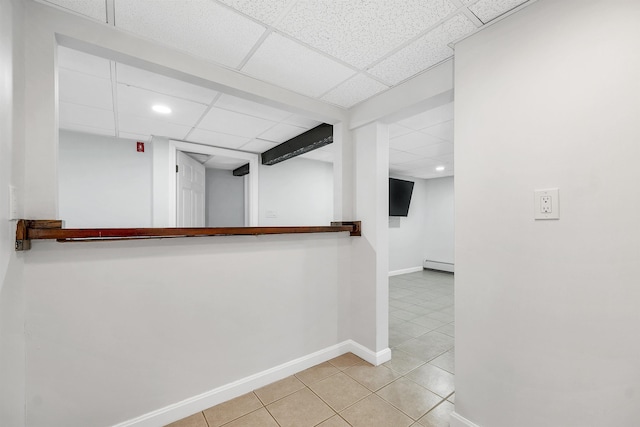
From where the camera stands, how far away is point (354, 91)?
226 centimetres

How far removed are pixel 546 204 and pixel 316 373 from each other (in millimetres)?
2007

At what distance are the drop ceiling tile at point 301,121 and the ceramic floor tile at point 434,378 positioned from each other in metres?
2.63

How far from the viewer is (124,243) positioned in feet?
5.06

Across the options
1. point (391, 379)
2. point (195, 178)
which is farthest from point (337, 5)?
point (195, 178)

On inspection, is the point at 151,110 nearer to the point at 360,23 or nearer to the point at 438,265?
the point at 360,23

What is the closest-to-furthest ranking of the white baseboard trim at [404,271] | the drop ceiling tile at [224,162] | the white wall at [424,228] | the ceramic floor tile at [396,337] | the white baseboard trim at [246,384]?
the white baseboard trim at [246,384]
the ceramic floor tile at [396,337]
the drop ceiling tile at [224,162]
the white baseboard trim at [404,271]
the white wall at [424,228]

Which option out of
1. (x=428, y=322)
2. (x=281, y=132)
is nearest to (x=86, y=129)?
(x=281, y=132)

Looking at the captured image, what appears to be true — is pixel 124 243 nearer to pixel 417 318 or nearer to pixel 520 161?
pixel 520 161

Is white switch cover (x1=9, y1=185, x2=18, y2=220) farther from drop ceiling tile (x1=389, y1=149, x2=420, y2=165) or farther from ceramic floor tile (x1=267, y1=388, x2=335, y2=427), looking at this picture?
drop ceiling tile (x1=389, y1=149, x2=420, y2=165)

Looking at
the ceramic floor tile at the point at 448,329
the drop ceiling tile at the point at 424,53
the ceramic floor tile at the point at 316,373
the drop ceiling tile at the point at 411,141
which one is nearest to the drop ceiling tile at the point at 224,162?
the drop ceiling tile at the point at 411,141

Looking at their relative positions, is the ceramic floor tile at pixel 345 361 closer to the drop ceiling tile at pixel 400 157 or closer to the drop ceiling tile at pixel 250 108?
the drop ceiling tile at pixel 250 108

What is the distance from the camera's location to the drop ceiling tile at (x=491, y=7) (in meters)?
1.34

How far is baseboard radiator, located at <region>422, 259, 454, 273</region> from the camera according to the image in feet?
21.2

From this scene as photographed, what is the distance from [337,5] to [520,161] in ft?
4.12
